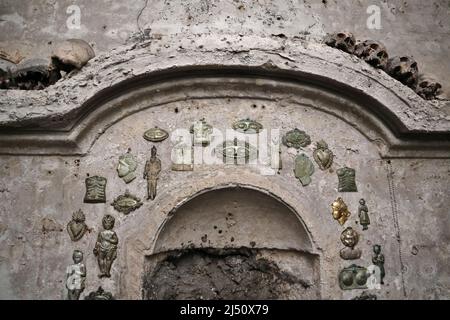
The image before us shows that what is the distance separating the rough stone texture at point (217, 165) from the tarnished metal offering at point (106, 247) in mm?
52

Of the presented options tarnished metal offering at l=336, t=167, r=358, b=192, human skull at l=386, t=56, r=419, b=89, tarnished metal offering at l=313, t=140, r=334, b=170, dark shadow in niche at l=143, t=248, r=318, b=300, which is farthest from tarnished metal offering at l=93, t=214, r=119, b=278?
human skull at l=386, t=56, r=419, b=89

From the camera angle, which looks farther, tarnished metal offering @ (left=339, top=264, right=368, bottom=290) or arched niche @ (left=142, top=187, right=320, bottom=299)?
arched niche @ (left=142, top=187, right=320, bottom=299)

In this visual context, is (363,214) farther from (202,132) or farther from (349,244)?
(202,132)

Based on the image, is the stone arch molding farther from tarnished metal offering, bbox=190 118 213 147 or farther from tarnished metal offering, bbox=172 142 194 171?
tarnished metal offering, bbox=172 142 194 171

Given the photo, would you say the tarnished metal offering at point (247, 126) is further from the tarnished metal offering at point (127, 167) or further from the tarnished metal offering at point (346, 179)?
the tarnished metal offering at point (127, 167)

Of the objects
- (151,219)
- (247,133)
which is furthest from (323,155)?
(151,219)

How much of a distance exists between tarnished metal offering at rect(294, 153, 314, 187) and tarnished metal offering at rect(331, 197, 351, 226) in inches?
11.6

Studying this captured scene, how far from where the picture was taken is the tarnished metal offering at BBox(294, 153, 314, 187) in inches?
154

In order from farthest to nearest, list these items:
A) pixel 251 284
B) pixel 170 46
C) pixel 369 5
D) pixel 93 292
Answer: pixel 369 5 → pixel 251 284 → pixel 170 46 → pixel 93 292

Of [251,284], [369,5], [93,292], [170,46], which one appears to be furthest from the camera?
[369,5]

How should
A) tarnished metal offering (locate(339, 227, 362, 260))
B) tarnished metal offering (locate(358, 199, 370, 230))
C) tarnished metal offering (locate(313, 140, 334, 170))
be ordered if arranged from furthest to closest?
tarnished metal offering (locate(313, 140, 334, 170))
tarnished metal offering (locate(358, 199, 370, 230))
tarnished metal offering (locate(339, 227, 362, 260))

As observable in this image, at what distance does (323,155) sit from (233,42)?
126 centimetres
